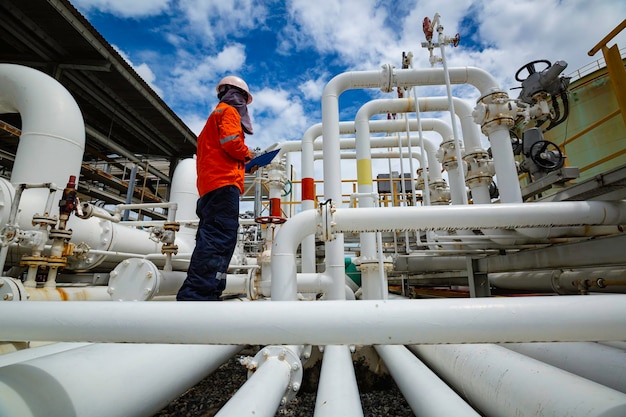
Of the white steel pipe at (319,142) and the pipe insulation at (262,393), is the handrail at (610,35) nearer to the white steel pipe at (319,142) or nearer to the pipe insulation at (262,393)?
the white steel pipe at (319,142)

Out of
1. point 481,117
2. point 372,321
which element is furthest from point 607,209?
point 372,321

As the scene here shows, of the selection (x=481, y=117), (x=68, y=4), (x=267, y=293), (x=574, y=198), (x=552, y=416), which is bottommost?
(x=552, y=416)

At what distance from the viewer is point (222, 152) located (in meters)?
2.03

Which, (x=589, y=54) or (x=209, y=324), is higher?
(x=589, y=54)

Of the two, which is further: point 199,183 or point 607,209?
point 199,183

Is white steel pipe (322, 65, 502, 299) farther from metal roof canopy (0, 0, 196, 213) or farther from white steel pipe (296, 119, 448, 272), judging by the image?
metal roof canopy (0, 0, 196, 213)

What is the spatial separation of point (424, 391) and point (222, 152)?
1709 mm

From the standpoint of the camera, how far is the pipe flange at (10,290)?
4.83ft

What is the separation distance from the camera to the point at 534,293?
121 inches

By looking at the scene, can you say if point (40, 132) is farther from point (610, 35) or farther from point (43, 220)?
point (610, 35)

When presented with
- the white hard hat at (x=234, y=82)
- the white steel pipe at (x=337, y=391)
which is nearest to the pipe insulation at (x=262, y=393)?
the white steel pipe at (x=337, y=391)

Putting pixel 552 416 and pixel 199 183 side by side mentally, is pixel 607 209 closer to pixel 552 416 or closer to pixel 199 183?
pixel 552 416

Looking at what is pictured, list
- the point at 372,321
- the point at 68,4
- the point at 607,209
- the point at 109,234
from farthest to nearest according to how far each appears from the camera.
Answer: the point at 68,4 < the point at 109,234 < the point at 607,209 < the point at 372,321

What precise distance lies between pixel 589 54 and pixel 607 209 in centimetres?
117
